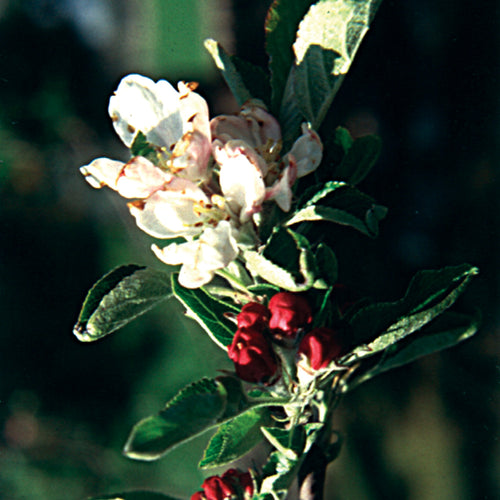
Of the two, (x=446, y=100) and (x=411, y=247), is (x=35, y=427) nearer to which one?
(x=411, y=247)

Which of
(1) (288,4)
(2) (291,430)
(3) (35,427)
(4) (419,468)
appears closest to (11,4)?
(1) (288,4)

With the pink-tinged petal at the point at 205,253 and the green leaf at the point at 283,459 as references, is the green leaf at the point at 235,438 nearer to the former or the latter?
the green leaf at the point at 283,459

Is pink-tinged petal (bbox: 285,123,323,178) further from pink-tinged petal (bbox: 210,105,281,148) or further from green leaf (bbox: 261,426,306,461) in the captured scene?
green leaf (bbox: 261,426,306,461)

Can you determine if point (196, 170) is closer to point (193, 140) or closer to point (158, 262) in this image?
point (193, 140)

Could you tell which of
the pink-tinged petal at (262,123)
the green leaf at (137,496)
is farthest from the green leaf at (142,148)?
the green leaf at (137,496)

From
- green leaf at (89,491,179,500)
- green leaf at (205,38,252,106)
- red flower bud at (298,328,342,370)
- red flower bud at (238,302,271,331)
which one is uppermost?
green leaf at (205,38,252,106)

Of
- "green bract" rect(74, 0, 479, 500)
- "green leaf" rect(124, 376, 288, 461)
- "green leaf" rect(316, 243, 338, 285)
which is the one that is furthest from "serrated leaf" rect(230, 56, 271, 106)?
"green leaf" rect(124, 376, 288, 461)

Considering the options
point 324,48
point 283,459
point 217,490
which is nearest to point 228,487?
point 217,490
